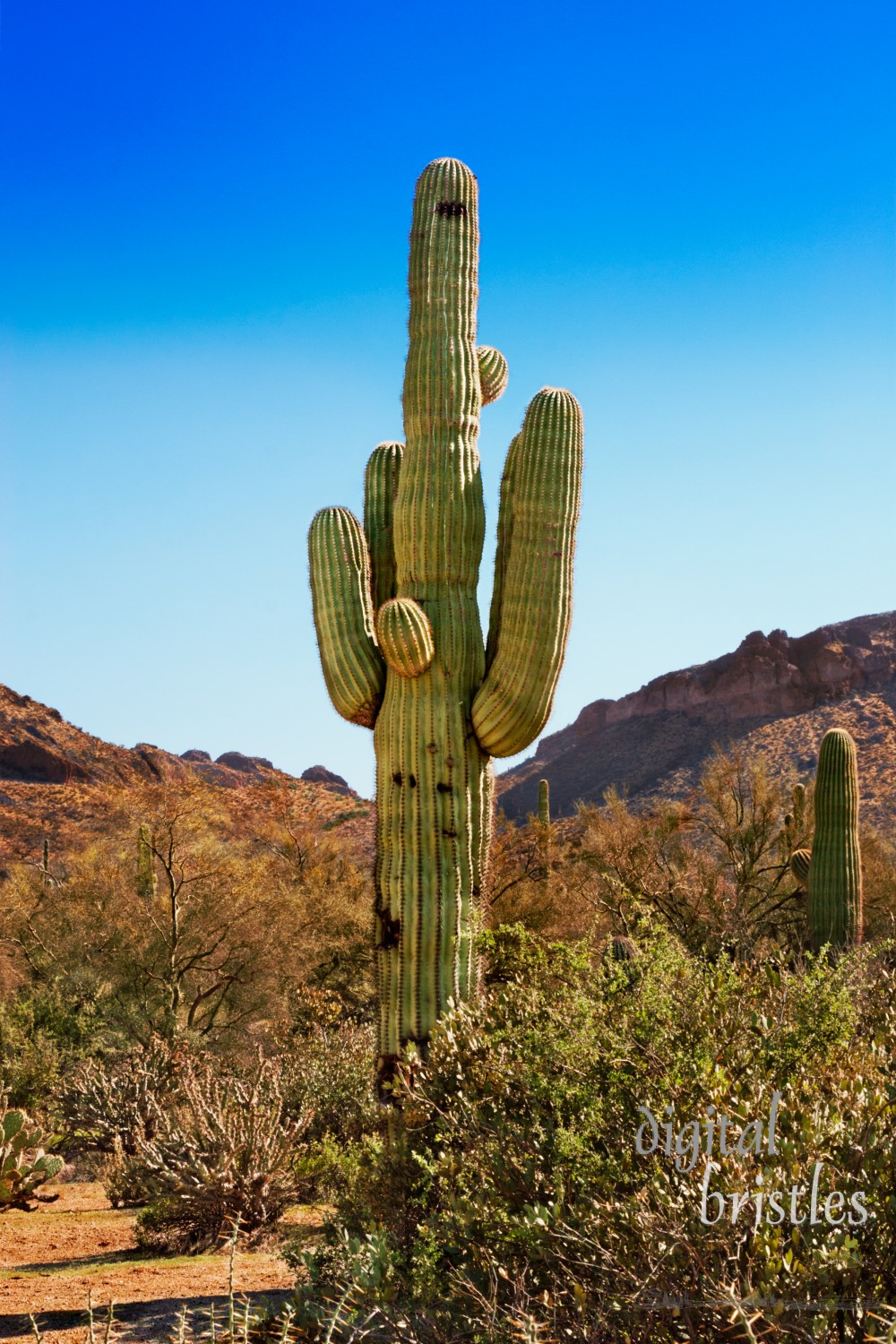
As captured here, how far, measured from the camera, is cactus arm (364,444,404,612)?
9.23m

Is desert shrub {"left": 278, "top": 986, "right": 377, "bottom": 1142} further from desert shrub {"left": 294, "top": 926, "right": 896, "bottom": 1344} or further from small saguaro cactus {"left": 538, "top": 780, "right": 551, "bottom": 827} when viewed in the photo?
small saguaro cactus {"left": 538, "top": 780, "right": 551, "bottom": 827}

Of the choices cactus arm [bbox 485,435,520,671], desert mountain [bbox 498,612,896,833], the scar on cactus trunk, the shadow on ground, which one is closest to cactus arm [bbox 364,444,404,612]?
the scar on cactus trunk

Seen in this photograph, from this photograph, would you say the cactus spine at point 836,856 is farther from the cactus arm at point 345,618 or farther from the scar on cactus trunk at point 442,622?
the cactus arm at point 345,618

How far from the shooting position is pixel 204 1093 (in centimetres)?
866

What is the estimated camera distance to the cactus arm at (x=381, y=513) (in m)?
9.23

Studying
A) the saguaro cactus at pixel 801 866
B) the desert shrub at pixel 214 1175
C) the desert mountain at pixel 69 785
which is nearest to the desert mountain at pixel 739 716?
the desert mountain at pixel 69 785

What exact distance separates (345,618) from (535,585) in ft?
4.67

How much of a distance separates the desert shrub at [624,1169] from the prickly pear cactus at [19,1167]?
433 centimetres

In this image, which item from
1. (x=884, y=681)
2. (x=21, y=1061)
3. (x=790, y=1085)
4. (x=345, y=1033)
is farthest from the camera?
(x=884, y=681)

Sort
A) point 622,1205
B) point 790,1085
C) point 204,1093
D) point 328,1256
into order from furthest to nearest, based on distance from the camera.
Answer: point 204,1093 → point 328,1256 → point 790,1085 → point 622,1205

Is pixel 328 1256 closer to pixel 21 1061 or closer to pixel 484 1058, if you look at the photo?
pixel 484 1058

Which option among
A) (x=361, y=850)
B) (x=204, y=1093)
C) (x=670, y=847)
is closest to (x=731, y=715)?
(x=361, y=850)

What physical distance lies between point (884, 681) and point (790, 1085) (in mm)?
53081

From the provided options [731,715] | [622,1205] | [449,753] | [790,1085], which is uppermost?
[731,715]
